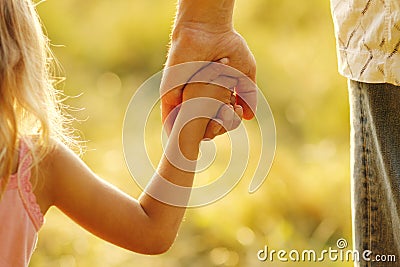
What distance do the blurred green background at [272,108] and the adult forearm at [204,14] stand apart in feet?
2.30

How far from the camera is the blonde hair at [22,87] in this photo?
127 cm

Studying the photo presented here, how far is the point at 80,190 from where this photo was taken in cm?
132

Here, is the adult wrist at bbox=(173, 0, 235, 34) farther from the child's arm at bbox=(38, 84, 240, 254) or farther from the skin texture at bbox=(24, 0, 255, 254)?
the child's arm at bbox=(38, 84, 240, 254)

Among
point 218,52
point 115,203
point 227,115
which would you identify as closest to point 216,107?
point 227,115

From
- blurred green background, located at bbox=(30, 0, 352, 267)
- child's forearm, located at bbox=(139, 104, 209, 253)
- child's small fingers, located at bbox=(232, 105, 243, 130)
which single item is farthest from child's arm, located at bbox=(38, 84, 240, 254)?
blurred green background, located at bbox=(30, 0, 352, 267)

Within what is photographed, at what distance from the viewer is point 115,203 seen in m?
1.35

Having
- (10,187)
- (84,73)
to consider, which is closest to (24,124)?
(10,187)

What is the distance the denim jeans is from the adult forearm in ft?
0.82

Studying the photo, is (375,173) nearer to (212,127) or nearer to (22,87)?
(212,127)

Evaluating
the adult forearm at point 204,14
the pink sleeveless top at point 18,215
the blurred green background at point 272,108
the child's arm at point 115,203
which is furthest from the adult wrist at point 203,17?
the blurred green background at point 272,108

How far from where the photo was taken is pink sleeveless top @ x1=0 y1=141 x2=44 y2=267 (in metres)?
1.27

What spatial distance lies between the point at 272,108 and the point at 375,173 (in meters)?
3.03

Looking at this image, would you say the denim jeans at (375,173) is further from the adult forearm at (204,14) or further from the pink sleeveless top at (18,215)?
the pink sleeveless top at (18,215)

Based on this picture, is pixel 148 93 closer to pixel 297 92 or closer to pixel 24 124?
pixel 297 92
